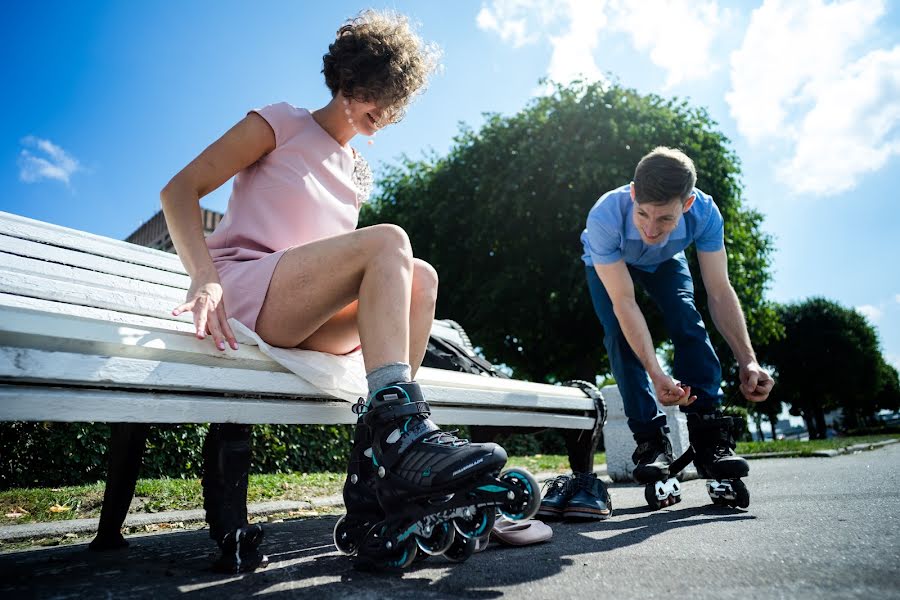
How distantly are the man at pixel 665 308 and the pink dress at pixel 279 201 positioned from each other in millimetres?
1499

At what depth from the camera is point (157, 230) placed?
91.0ft

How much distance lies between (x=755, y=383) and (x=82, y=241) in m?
3.07

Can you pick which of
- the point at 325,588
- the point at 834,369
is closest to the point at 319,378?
the point at 325,588

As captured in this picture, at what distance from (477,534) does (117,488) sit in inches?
60.6

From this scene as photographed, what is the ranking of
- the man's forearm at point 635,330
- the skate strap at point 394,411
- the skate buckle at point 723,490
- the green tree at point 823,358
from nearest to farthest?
the skate strap at point 394,411, the skate buckle at point 723,490, the man's forearm at point 635,330, the green tree at point 823,358

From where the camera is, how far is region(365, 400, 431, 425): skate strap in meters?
1.57

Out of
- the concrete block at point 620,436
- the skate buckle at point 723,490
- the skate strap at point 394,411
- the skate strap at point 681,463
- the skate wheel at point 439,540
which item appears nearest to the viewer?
the skate wheel at point 439,540

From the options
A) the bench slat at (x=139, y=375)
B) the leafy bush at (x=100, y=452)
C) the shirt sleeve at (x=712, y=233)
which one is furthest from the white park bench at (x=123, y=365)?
the leafy bush at (x=100, y=452)

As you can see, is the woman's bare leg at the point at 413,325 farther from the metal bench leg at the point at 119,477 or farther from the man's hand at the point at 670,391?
the man's hand at the point at 670,391

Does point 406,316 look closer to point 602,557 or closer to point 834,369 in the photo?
point 602,557

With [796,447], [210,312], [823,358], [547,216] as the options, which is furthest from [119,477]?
[823,358]

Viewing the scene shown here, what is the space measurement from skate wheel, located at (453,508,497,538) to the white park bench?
2.23ft

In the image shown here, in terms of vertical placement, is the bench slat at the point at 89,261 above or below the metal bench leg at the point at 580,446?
above

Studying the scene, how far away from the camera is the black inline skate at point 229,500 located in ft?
5.46
